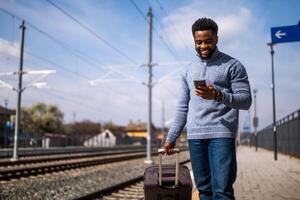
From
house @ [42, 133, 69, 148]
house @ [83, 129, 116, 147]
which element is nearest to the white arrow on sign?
house @ [42, 133, 69, 148]

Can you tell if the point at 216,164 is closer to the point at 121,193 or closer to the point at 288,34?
the point at 288,34

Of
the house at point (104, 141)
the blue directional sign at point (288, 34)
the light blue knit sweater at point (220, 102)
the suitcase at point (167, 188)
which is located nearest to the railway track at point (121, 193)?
the blue directional sign at point (288, 34)

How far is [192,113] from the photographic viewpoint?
379cm

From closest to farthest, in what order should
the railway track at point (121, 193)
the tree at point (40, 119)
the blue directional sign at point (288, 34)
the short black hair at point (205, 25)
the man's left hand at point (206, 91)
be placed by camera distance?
1. the man's left hand at point (206, 91)
2. the short black hair at point (205, 25)
3. the railway track at point (121, 193)
4. the blue directional sign at point (288, 34)
5. the tree at point (40, 119)

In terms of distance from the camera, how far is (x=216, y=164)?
3.54 m

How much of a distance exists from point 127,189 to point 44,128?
246ft

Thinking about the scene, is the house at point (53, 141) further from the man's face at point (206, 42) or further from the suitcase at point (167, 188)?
the man's face at point (206, 42)

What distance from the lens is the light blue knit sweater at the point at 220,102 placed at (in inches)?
140

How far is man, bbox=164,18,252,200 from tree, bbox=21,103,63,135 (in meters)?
76.9

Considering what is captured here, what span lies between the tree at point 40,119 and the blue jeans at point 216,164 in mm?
76962

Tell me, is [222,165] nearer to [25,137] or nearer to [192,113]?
[192,113]

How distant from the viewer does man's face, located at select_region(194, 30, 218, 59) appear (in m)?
3.69

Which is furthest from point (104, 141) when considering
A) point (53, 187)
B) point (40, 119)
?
point (53, 187)

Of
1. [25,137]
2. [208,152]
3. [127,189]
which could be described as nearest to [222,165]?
[208,152]
